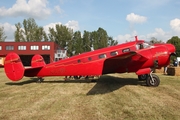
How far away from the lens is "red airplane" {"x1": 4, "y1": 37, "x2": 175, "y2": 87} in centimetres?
→ 1123

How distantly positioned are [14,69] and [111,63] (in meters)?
7.06

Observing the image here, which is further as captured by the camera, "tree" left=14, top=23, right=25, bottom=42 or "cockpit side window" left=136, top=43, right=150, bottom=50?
"tree" left=14, top=23, right=25, bottom=42

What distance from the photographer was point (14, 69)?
12.1 meters

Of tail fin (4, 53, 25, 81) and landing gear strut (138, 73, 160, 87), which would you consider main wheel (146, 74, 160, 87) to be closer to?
landing gear strut (138, 73, 160, 87)

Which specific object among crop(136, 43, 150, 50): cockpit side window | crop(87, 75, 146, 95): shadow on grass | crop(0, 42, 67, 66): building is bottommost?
crop(87, 75, 146, 95): shadow on grass

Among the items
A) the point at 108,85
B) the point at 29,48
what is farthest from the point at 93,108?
the point at 29,48

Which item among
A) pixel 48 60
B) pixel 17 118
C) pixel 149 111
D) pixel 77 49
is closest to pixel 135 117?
pixel 149 111

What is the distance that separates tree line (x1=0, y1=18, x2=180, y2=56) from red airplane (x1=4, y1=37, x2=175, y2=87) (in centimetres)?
6911

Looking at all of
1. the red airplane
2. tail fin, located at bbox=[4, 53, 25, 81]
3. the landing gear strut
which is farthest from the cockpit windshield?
tail fin, located at bbox=[4, 53, 25, 81]

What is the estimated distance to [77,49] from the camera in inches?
3243

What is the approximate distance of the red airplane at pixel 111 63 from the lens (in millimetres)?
11234

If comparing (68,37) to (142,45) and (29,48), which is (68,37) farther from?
(142,45)

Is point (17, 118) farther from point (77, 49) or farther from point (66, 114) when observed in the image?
point (77, 49)

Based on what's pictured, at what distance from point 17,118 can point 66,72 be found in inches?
283
